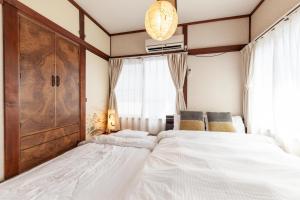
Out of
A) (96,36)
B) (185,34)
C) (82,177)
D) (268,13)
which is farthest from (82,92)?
(268,13)

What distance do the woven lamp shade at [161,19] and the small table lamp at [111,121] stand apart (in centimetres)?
210

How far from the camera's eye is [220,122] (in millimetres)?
2561

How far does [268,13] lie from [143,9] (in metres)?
1.85

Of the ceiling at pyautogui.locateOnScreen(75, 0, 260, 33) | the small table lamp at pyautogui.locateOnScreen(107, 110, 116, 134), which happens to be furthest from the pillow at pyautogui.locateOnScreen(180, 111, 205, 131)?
the ceiling at pyautogui.locateOnScreen(75, 0, 260, 33)

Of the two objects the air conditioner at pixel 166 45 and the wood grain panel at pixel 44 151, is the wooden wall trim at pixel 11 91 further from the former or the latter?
the air conditioner at pixel 166 45

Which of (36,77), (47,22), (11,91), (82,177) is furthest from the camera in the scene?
(47,22)

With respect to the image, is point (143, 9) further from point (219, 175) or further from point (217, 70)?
point (219, 175)

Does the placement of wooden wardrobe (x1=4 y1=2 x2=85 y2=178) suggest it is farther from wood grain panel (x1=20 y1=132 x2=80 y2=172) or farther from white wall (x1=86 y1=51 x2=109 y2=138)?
white wall (x1=86 y1=51 x2=109 y2=138)

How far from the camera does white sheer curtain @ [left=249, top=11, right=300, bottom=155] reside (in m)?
1.65

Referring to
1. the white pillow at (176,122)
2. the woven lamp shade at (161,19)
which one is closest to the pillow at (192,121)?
the white pillow at (176,122)

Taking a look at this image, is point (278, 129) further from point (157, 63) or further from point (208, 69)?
point (157, 63)

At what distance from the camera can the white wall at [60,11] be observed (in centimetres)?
177

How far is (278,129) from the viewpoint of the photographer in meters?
1.95

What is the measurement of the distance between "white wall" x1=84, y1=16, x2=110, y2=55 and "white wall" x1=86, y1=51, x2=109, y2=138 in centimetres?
23
